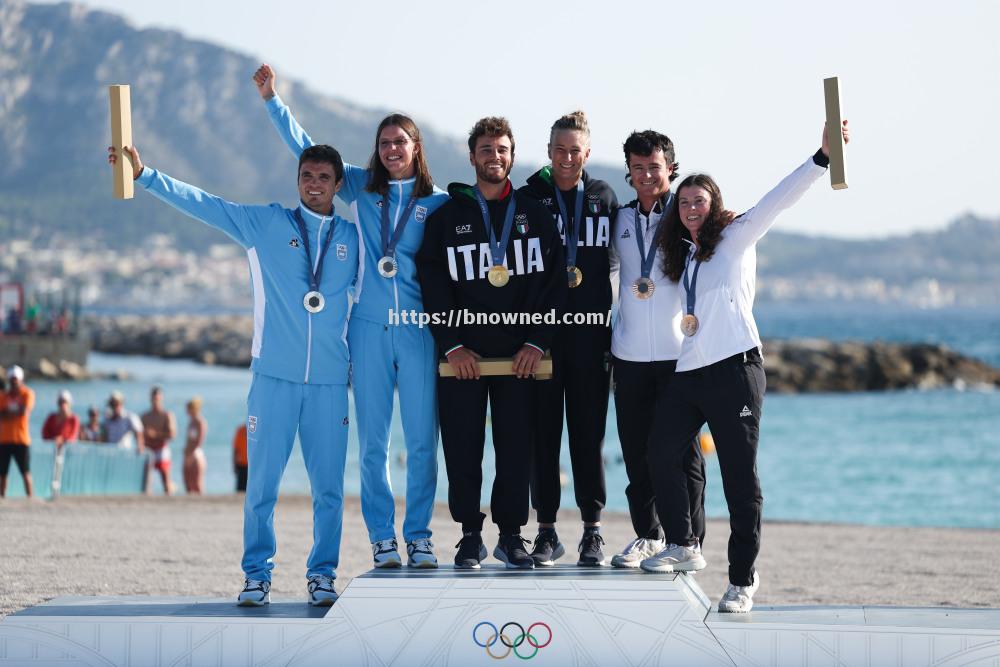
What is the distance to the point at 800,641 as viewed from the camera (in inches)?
215

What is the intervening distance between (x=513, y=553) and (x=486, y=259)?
1.48 m

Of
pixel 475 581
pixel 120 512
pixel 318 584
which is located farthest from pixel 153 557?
pixel 475 581

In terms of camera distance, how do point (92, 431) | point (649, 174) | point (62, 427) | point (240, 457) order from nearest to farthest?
point (649, 174) → point (62, 427) → point (240, 457) → point (92, 431)

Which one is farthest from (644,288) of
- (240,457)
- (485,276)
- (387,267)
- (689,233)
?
(240,457)

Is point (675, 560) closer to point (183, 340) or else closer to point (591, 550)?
point (591, 550)

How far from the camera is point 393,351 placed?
20.2 ft

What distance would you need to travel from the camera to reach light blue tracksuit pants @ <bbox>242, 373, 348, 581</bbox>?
6.06 metres

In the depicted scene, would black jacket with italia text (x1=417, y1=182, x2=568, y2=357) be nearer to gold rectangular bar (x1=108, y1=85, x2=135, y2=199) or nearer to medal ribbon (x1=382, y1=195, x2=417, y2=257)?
medal ribbon (x1=382, y1=195, x2=417, y2=257)

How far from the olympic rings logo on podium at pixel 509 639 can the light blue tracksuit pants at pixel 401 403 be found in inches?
29.0

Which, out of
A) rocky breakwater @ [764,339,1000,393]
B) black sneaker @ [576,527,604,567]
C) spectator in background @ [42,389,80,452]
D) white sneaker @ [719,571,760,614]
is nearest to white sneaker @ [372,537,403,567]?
black sneaker @ [576,527,604,567]

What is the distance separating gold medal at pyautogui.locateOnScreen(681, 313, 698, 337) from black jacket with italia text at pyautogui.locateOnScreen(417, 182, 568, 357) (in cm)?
62

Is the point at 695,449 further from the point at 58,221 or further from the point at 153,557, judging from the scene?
the point at 58,221

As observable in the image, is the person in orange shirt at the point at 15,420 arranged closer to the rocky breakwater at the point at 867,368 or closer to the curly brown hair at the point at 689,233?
the curly brown hair at the point at 689,233

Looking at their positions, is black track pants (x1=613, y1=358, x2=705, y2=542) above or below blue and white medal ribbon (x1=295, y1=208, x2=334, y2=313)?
below
